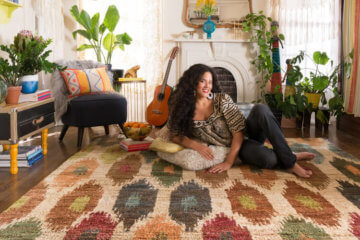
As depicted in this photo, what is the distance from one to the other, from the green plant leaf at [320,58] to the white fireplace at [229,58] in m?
0.81

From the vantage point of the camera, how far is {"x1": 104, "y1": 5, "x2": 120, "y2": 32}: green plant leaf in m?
4.38

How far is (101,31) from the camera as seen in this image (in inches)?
178

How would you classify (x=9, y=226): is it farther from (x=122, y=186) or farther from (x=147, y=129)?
(x=147, y=129)

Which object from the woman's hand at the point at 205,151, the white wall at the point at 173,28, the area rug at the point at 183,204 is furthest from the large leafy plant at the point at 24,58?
the white wall at the point at 173,28

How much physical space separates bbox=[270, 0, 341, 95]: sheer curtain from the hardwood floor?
39.8 inches

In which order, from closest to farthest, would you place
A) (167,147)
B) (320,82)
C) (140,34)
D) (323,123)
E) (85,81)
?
(167,147) < (85,81) < (320,82) < (323,123) < (140,34)

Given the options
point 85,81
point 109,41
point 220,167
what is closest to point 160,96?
point 85,81

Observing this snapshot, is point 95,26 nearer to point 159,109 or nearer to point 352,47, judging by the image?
point 159,109

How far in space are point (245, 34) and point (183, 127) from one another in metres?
2.73

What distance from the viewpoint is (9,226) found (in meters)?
1.59

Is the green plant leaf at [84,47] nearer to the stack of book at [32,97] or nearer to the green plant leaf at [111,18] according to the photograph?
the green plant leaf at [111,18]

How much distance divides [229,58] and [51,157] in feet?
9.09

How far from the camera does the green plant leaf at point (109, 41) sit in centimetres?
454

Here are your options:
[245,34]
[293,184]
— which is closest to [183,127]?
[293,184]
